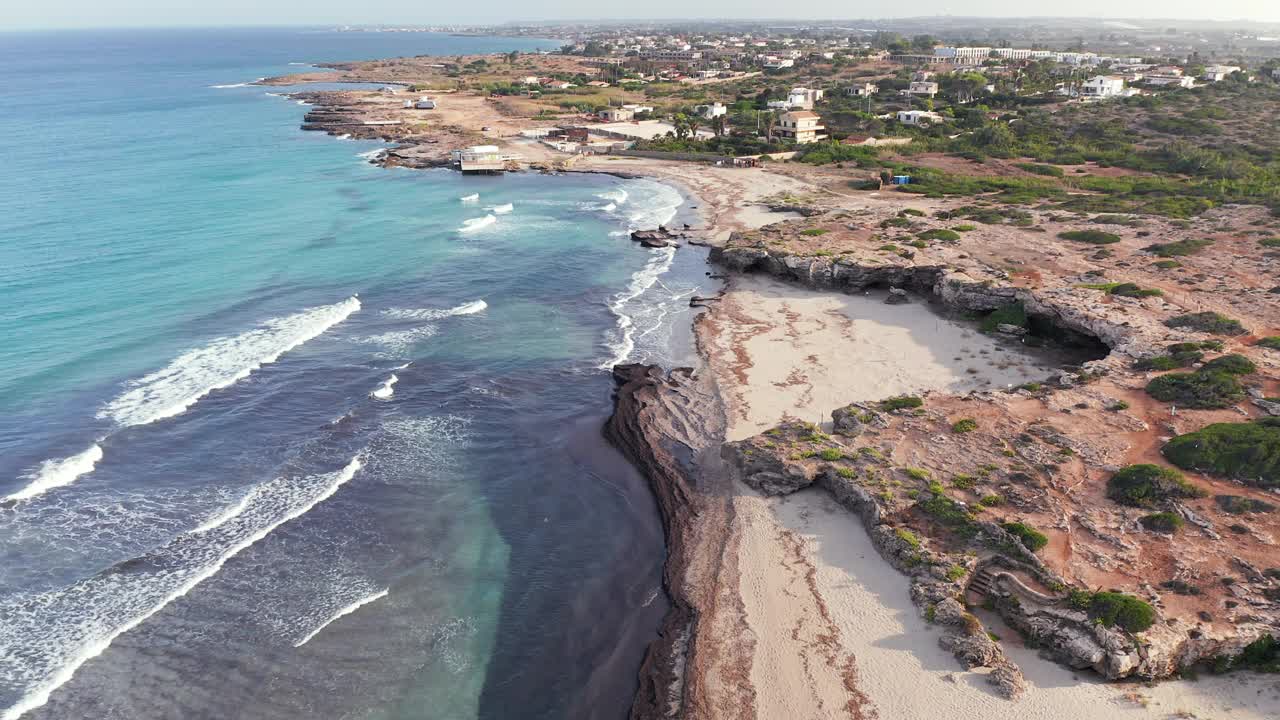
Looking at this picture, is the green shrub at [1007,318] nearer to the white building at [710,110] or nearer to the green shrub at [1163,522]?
the green shrub at [1163,522]

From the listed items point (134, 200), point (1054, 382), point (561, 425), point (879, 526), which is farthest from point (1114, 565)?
point (134, 200)

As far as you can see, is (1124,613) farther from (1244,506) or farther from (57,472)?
(57,472)

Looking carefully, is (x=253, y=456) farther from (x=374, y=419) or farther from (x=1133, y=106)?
(x=1133, y=106)

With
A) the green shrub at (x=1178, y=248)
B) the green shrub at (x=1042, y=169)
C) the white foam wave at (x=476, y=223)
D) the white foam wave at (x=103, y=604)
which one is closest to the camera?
the white foam wave at (x=103, y=604)

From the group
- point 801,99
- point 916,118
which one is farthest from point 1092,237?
point 801,99

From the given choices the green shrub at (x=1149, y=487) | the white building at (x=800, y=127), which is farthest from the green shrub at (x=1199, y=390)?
the white building at (x=800, y=127)
